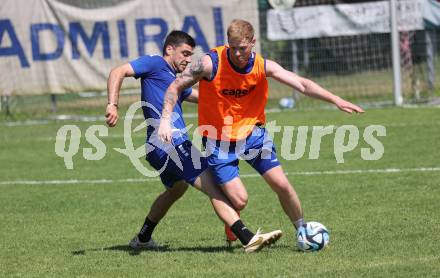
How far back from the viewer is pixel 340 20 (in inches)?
759

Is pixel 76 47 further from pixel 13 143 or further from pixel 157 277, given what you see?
pixel 157 277

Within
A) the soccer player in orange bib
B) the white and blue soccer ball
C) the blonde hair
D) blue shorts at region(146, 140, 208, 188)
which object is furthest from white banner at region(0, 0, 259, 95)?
the blonde hair

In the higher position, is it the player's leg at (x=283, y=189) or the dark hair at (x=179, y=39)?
the dark hair at (x=179, y=39)

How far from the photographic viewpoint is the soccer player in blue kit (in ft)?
24.5

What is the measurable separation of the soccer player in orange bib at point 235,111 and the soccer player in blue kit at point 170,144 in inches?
4.3

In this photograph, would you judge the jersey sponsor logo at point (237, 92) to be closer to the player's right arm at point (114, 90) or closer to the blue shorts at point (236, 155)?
the blue shorts at point (236, 155)

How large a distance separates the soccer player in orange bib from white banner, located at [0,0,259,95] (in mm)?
11262

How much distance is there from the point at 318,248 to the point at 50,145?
31.9 ft

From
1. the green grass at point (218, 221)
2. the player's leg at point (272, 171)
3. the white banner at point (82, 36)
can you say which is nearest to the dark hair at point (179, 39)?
the player's leg at point (272, 171)

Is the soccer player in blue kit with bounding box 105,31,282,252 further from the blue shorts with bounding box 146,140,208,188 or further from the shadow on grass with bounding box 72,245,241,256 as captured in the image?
the shadow on grass with bounding box 72,245,241,256

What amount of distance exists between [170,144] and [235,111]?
23.8 inches

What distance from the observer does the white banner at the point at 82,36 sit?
741 inches
